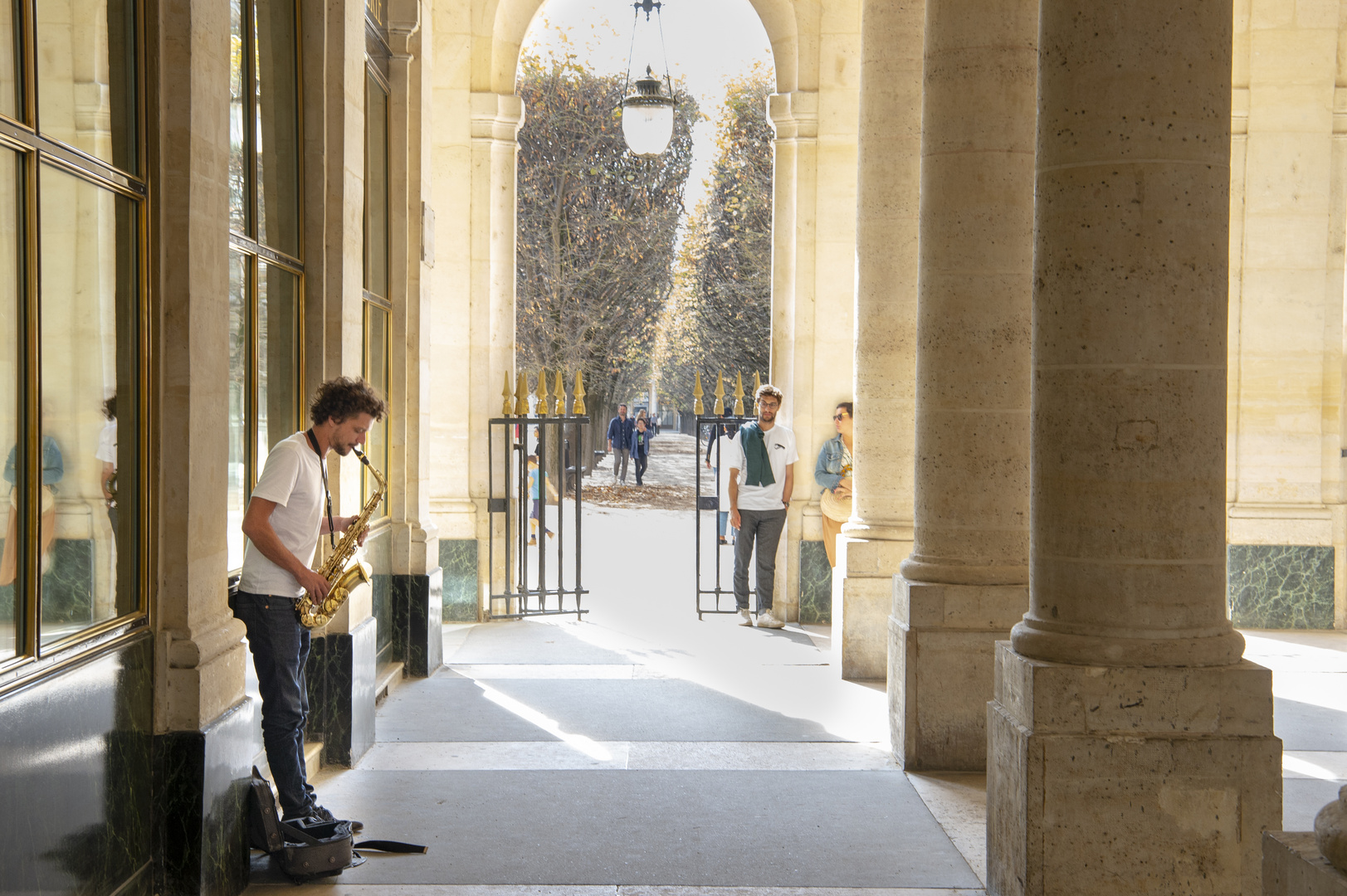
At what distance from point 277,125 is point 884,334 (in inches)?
186

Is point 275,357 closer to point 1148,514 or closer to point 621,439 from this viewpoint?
point 1148,514

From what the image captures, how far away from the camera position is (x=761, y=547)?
11438mm

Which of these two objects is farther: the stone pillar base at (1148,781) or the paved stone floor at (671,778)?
the paved stone floor at (671,778)

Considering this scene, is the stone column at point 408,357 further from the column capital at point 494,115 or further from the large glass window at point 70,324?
the large glass window at point 70,324

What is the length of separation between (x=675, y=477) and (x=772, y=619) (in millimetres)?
26548

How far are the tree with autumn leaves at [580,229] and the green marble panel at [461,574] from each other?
19.1 metres

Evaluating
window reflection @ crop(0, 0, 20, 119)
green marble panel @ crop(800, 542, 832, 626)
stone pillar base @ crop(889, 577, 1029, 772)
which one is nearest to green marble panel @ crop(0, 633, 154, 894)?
window reflection @ crop(0, 0, 20, 119)

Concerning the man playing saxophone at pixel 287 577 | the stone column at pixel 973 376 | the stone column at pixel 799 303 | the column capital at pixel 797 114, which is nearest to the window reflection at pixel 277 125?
the man playing saxophone at pixel 287 577

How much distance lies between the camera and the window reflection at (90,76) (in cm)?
380

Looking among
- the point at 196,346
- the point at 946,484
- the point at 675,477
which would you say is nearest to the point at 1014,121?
the point at 946,484

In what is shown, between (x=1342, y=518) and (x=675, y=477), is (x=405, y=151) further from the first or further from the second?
(x=675, y=477)

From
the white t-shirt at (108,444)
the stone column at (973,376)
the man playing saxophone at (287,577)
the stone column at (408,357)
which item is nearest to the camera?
the white t-shirt at (108,444)

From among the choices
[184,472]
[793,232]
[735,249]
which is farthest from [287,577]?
[735,249]

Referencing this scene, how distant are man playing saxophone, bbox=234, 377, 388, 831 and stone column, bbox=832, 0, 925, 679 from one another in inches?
192
